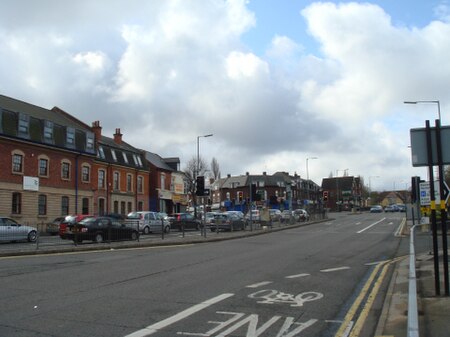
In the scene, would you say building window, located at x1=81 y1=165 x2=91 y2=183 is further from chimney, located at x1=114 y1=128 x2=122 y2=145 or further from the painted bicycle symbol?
the painted bicycle symbol

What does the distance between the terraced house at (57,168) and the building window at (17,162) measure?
81mm

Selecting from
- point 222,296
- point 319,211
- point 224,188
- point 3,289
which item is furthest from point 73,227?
point 224,188

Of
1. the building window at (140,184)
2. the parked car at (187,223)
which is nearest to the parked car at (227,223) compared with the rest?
the parked car at (187,223)

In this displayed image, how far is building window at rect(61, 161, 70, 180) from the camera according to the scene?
43.3m

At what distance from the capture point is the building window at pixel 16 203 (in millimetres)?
37750

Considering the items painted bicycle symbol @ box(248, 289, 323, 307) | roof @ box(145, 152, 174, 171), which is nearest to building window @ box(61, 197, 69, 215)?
roof @ box(145, 152, 174, 171)

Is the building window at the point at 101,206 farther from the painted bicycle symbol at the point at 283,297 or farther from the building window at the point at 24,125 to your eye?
the painted bicycle symbol at the point at 283,297

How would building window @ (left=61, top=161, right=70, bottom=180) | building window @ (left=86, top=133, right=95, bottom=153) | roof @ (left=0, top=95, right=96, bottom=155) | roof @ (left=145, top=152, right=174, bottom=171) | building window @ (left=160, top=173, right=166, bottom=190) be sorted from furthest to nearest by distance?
building window @ (left=160, top=173, right=166, bottom=190) → roof @ (left=145, top=152, right=174, bottom=171) → building window @ (left=86, top=133, right=95, bottom=153) → building window @ (left=61, top=161, right=70, bottom=180) → roof @ (left=0, top=95, right=96, bottom=155)

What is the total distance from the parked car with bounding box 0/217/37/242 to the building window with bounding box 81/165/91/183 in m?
19.5

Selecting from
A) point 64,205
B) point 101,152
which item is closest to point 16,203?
point 64,205

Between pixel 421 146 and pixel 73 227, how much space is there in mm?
19631

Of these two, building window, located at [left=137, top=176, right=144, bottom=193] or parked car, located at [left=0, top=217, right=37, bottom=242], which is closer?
parked car, located at [left=0, top=217, right=37, bottom=242]

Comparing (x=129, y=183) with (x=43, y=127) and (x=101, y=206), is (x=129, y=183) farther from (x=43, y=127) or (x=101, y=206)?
(x=43, y=127)

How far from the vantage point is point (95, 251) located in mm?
20328
